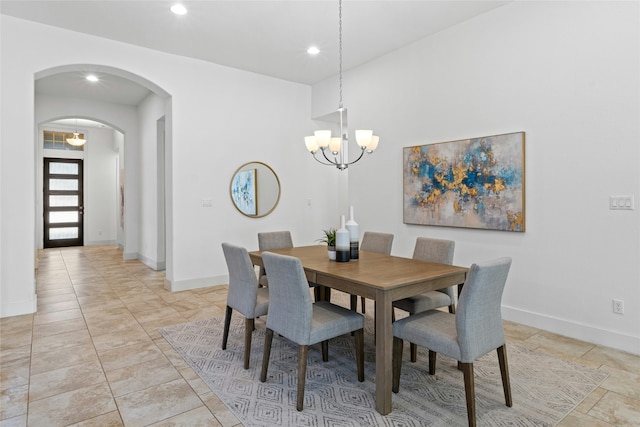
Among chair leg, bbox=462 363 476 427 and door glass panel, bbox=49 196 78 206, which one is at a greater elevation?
door glass panel, bbox=49 196 78 206

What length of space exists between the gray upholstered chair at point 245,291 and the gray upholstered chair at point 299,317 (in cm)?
29

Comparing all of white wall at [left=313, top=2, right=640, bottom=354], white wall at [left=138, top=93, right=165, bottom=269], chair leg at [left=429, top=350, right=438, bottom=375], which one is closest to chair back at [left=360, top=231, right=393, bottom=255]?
white wall at [left=313, top=2, right=640, bottom=354]

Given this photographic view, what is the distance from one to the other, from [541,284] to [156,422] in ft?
10.9

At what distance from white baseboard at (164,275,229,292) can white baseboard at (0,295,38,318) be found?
4.74ft

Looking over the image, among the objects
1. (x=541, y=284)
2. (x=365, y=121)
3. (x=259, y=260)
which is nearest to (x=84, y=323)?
(x=259, y=260)

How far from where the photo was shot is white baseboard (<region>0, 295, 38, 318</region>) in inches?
148

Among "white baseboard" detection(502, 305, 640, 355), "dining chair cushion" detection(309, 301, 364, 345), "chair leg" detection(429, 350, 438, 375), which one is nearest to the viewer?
"dining chair cushion" detection(309, 301, 364, 345)

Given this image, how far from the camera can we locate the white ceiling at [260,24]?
3557 millimetres

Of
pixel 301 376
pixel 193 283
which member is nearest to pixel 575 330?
pixel 301 376

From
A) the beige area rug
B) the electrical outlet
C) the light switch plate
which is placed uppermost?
the light switch plate

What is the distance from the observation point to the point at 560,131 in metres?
3.23

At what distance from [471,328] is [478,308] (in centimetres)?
11

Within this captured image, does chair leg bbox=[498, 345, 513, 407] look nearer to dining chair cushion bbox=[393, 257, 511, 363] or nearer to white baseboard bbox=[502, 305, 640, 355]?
dining chair cushion bbox=[393, 257, 511, 363]

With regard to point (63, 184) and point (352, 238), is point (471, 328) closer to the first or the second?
point (352, 238)
